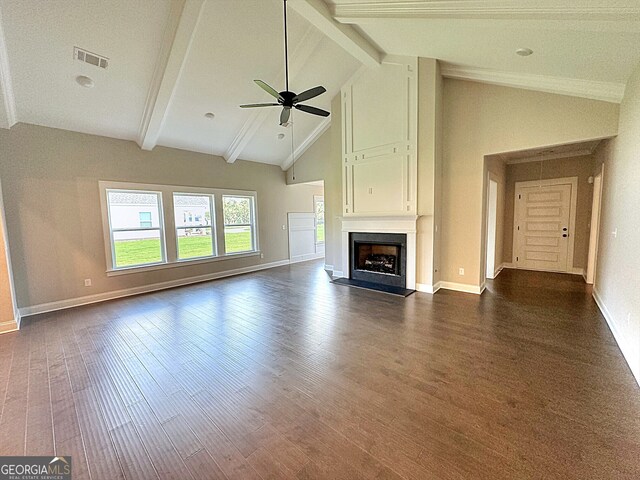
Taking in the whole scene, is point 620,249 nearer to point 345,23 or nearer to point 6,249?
point 345,23

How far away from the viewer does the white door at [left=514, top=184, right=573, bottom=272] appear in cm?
572

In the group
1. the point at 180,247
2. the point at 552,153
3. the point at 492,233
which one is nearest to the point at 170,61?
the point at 180,247

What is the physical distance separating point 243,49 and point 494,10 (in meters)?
3.14

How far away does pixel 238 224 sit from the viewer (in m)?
7.03

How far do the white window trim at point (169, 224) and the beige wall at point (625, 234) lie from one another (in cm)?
670

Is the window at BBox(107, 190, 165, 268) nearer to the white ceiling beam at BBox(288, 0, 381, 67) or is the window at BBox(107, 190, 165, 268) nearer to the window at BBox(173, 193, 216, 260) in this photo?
the window at BBox(173, 193, 216, 260)

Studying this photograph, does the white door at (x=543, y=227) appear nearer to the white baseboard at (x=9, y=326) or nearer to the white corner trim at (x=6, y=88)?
the white corner trim at (x=6, y=88)

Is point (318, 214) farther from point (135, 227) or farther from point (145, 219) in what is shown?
point (135, 227)

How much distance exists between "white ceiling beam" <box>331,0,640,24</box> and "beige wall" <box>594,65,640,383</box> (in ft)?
3.09

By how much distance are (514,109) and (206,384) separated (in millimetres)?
5358

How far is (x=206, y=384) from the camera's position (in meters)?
2.27

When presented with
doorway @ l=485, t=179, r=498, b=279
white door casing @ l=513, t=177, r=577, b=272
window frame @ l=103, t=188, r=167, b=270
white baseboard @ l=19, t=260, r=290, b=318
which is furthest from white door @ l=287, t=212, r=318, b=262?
white door casing @ l=513, t=177, r=577, b=272

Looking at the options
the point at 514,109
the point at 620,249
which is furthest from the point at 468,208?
the point at 620,249

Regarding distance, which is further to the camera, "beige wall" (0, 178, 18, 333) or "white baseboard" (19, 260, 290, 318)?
"white baseboard" (19, 260, 290, 318)
